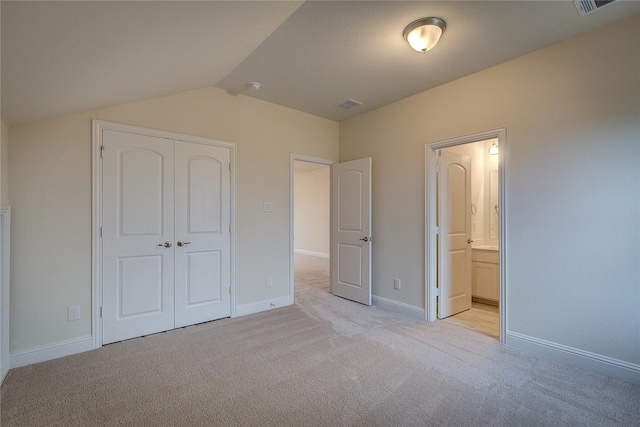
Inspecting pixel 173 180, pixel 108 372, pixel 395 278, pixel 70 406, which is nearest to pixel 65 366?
pixel 108 372

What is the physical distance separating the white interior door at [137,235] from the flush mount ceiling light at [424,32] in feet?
8.26

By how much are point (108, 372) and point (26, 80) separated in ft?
6.87

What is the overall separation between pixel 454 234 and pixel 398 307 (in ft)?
3.78

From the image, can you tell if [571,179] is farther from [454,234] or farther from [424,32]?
[424,32]

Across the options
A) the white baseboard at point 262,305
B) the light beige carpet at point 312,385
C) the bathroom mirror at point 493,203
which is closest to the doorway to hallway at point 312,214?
the white baseboard at point 262,305

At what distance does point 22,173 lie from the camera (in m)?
2.39

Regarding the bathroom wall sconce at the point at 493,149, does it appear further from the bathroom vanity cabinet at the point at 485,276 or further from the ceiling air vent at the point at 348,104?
the ceiling air vent at the point at 348,104

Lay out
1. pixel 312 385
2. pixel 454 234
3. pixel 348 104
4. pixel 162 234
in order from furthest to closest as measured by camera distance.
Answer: pixel 348 104 < pixel 454 234 < pixel 162 234 < pixel 312 385

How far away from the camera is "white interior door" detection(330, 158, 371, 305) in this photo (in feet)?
13.1

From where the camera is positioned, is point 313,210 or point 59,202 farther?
point 313,210

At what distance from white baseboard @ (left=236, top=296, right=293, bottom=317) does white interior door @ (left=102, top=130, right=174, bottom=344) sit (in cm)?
77

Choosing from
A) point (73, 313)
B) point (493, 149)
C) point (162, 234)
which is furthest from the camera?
point (493, 149)

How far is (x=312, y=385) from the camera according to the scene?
2113mm

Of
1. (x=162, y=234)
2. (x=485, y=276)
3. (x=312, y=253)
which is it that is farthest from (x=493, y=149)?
(x=312, y=253)
